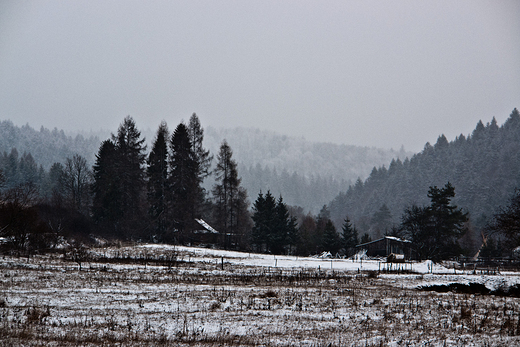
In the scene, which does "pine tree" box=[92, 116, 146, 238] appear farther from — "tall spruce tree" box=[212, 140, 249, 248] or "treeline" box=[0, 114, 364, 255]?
"tall spruce tree" box=[212, 140, 249, 248]

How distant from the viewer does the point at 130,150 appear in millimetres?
66125

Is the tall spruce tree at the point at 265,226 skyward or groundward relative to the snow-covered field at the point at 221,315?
skyward

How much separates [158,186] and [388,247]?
39.9 meters

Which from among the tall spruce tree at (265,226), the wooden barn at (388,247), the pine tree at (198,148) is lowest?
the wooden barn at (388,247)

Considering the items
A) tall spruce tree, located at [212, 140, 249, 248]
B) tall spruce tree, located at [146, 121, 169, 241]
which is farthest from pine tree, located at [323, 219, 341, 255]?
tall spruce tree, located at [146, 121, 169, 241]

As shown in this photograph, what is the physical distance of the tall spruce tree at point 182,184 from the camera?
6119cm

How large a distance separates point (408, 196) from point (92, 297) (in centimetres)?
18239

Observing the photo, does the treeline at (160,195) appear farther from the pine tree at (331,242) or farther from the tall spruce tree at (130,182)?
the pine tree at (331,242)

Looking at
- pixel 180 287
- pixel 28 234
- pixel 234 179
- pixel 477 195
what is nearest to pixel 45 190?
pixel 234 179

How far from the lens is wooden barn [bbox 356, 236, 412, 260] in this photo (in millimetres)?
74312

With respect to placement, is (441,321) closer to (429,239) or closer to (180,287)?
(180,287)

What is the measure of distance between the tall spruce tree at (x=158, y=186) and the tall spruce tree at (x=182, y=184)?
1.41 m

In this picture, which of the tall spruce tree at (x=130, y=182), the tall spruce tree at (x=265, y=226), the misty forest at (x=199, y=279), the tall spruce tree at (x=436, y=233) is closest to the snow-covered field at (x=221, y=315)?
the misty forest at (x=199, y=279)

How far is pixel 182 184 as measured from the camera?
63.3 metres
